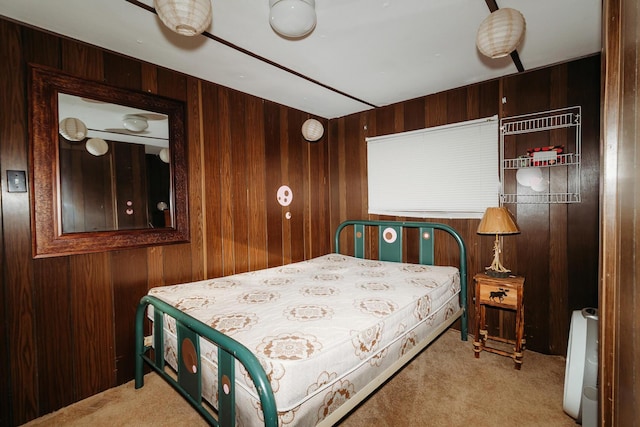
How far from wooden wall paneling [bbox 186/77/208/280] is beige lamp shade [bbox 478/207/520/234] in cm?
249

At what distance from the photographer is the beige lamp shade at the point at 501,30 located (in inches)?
55.9

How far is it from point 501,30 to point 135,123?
254 centimetres

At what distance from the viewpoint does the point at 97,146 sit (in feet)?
6.83

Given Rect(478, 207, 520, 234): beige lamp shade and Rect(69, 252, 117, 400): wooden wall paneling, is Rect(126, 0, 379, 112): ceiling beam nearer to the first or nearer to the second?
Rect(69, 252, 117, 400): wooden wall paneling

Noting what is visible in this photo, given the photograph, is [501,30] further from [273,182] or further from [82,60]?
[82,60]

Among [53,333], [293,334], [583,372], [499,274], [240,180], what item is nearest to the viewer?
[293,334]

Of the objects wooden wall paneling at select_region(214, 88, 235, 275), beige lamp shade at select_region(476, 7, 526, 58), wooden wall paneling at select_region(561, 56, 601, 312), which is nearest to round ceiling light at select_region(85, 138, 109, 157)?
wooden wall paneling at select_region(214, 88, 235, 275)

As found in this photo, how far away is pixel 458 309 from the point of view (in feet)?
8.82

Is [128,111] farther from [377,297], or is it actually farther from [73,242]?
[377,297]

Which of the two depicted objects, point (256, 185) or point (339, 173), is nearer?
point (256, 185)

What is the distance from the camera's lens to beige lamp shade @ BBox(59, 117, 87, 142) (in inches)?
76.8

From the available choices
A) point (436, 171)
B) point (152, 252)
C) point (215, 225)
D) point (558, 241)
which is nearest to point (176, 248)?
point (152, 252)

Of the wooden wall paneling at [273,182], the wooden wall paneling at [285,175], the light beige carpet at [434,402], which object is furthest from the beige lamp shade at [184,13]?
the light beige carpet at [434,402]

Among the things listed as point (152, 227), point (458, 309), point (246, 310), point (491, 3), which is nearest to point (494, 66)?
point (491, 3)
